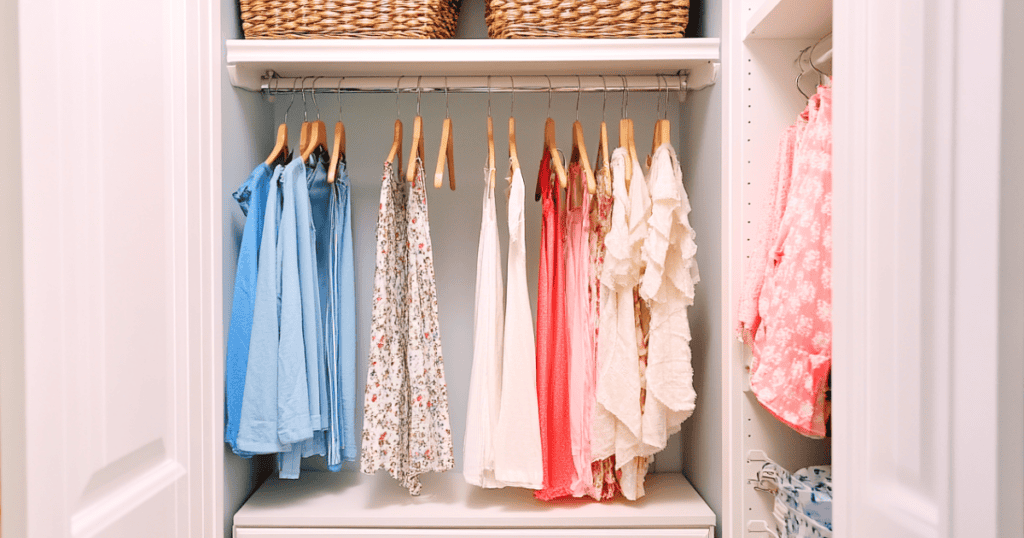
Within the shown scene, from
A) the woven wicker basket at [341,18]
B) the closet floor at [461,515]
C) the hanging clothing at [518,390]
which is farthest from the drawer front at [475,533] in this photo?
the woven wicker basket at [341,18]

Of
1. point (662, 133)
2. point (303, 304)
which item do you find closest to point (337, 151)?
point (303, 304)

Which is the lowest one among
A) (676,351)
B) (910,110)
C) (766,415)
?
(766,415)

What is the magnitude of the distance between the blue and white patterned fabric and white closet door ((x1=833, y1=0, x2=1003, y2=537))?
0.29 metres

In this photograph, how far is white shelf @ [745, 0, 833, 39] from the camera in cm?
101

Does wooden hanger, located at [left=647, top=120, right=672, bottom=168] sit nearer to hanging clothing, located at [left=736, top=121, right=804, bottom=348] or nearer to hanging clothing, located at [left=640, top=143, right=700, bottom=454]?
hanging clothing, located at [left=640, top=143, right=700, bottom=454]

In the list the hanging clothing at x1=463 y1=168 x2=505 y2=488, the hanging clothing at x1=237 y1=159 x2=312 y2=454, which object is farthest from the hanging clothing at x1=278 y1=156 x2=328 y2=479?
the hanging clothing at x1=463 y1=168 x2=505 y2=488

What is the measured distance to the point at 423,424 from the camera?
1.29 m

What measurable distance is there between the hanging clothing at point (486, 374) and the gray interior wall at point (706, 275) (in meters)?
0.48

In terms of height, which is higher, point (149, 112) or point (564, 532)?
point (149, 112)

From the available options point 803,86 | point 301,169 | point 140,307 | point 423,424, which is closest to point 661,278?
point 803,86

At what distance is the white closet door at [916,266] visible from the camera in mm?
457

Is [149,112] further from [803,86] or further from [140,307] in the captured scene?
[803,86]

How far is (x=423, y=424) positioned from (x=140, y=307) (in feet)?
2.05

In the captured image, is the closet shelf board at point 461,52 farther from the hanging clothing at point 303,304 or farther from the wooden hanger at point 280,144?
the hanging clothing at point 303,304
